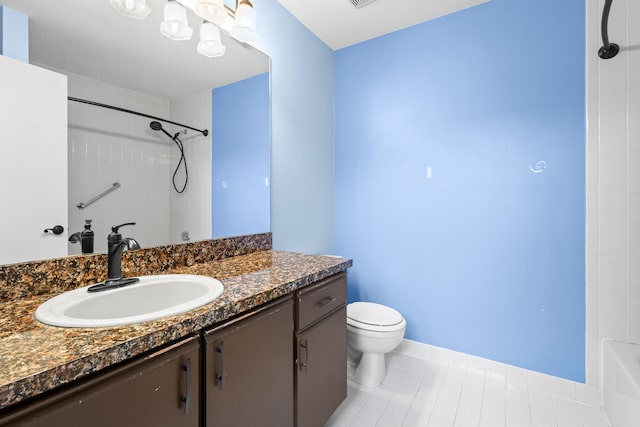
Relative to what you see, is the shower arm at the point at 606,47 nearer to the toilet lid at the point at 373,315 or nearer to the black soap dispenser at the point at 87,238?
the toilet lid at the point at 373,315

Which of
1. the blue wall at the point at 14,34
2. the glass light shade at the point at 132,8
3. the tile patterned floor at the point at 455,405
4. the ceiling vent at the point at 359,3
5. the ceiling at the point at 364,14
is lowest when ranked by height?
the tile patterned floor at the point at 455,405

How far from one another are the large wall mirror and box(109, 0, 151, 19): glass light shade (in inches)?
1.0

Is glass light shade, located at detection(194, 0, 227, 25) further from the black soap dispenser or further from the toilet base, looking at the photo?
the toilet base

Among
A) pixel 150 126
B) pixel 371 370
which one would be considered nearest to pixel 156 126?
pixel 150 126

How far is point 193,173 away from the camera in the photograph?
4.75 ft

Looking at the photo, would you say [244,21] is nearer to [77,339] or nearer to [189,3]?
[189,3]

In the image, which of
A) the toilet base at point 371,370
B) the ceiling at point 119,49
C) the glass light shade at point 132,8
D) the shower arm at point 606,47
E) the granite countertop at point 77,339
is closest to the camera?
the granite countertop at point 77,339

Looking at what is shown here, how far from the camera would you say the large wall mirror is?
3.43 feet

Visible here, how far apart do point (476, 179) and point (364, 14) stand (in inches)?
54.6

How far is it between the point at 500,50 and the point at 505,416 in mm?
2188

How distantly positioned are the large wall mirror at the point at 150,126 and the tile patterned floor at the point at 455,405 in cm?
123

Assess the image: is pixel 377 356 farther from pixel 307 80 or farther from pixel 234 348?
pixel 307 80

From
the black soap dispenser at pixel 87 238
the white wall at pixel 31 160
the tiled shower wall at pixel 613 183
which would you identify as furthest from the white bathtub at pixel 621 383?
the white wall at pixel 31 160

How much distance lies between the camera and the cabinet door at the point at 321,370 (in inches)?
47.9
